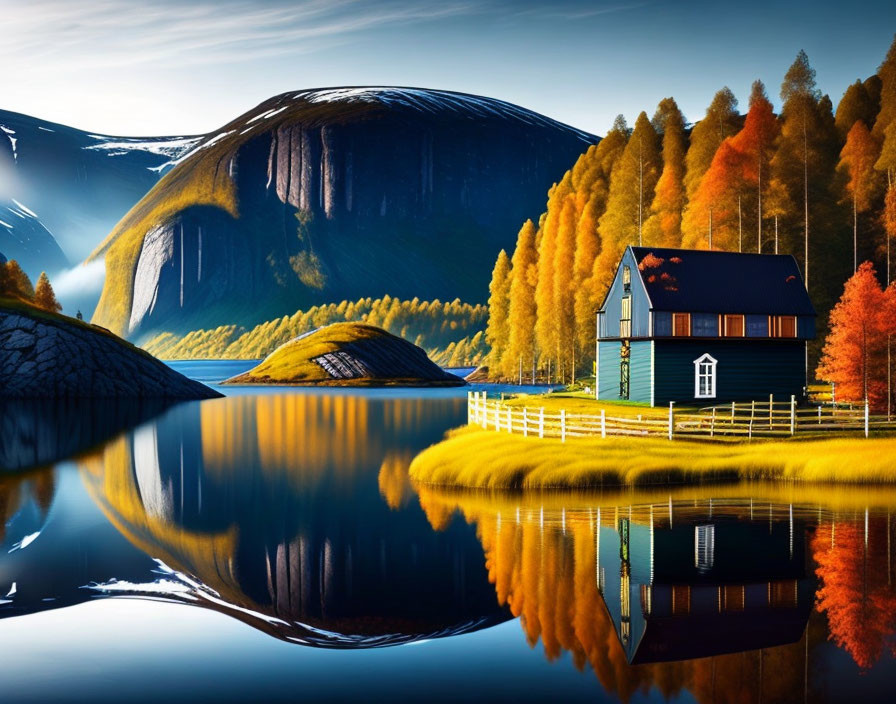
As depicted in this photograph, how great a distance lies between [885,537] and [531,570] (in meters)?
9.09

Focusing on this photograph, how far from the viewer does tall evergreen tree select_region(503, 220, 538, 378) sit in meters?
105

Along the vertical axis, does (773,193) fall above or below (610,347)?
above

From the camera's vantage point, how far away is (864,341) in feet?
168

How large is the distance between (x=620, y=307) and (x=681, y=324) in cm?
521

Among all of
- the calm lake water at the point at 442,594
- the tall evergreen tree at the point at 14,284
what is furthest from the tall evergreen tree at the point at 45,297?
the calm lake water at the point at 442,594

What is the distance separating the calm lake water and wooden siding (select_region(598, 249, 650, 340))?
21.4 metres

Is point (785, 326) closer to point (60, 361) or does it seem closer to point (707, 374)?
point (707, 374)

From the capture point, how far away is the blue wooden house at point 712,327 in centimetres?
5219

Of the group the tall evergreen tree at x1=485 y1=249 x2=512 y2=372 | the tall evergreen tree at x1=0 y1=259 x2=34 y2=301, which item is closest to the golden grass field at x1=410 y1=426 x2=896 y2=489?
the tall evergreen tree at x1=485 y1=249 x2=512 y2=372

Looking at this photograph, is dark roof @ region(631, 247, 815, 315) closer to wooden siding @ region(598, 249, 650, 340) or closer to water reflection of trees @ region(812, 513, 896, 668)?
wooden siding @ region(598, 249, 650, 340)

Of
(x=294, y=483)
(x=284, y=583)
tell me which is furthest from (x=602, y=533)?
(x=294, y=483)

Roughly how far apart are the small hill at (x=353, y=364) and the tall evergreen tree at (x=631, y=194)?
191ft

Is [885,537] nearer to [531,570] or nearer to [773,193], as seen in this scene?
[531,570]

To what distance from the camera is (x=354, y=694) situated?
1384 cm
